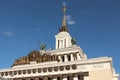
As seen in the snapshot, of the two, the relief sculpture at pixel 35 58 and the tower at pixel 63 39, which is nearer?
the relief sculpture at pixel 35 58

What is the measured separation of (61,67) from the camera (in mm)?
41688

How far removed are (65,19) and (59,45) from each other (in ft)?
29.4

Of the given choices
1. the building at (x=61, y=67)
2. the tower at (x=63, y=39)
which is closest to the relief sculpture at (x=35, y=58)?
the building at (x=61, y=67)

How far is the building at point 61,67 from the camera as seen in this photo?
3903cm

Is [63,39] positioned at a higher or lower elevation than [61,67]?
higher

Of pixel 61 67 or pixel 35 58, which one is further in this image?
pixel 35 58

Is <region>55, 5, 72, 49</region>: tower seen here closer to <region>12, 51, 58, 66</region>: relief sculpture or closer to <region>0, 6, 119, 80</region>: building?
<region>0, 6, 119, 80</region>: building

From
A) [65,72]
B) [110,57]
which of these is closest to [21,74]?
[65,72]

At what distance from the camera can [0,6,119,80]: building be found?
39.0m

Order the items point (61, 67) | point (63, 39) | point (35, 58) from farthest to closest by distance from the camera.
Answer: point (63, 39)
point (35, 58)
point (61, 67)

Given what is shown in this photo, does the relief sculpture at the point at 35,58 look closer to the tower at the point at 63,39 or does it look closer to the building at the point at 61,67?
the building at the point at 61,67

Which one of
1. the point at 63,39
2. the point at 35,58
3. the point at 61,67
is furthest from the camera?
the point at 63,39

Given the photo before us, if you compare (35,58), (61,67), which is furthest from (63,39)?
(61,67)

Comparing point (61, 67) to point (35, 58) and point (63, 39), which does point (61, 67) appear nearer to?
point (35, 58)
